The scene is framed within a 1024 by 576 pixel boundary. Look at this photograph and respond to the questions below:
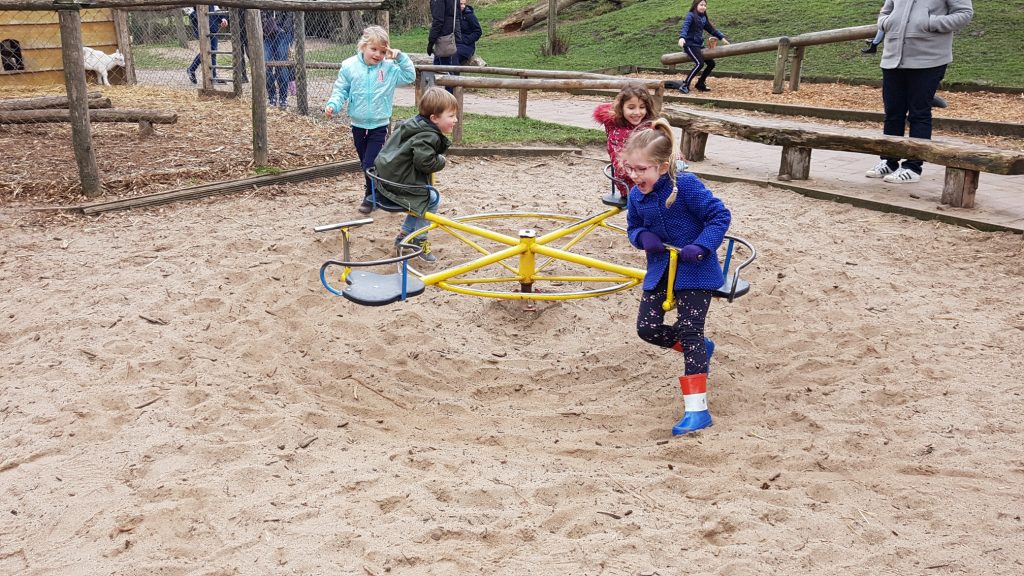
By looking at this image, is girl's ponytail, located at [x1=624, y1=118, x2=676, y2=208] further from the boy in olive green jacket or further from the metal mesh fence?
the metal mesh fence

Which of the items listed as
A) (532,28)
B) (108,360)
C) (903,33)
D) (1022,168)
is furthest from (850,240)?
(532,28)

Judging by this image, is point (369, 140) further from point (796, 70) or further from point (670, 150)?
point (796, 70)

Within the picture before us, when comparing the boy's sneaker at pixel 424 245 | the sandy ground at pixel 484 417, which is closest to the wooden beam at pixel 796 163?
the sandy ground at pixel 484 417

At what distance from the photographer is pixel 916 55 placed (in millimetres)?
6648

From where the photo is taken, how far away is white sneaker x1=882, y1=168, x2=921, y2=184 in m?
7.07

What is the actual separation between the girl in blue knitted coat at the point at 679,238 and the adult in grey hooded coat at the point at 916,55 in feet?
13.7

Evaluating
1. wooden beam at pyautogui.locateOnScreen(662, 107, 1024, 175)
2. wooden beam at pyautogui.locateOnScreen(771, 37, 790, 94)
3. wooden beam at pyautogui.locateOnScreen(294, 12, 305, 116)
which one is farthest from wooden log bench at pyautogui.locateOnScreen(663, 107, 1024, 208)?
wooden beam at pyautogui.locateOnScreen(294, 12, 305, 116)

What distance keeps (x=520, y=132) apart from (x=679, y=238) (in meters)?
5.96

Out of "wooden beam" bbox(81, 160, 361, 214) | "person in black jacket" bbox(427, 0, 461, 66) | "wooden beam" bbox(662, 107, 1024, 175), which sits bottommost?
"wooden beam" bbox(81, 160, 361, 214)

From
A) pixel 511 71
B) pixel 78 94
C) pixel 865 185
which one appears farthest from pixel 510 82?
pixel 78 94

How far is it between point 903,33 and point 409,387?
501 cm

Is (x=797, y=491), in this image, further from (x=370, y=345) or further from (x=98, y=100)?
(x=98, y=100)

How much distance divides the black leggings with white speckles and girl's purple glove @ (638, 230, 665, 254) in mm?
162

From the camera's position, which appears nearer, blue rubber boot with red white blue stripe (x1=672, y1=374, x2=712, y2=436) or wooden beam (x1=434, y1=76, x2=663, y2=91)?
blue rubber boot with red white blue stripe (x1=672, y1=374, x2=712, y2=436)
